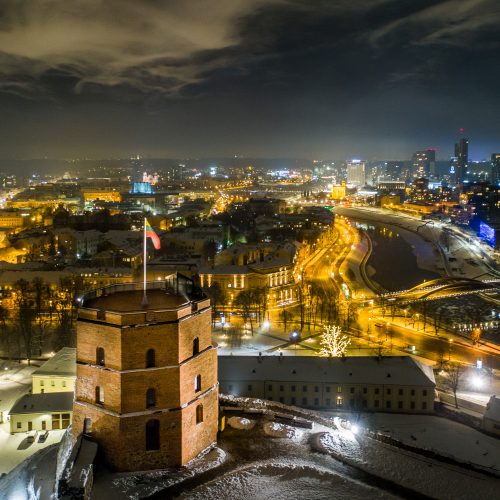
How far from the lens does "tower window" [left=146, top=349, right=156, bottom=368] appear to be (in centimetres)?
1161

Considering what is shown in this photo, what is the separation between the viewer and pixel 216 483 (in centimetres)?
1148

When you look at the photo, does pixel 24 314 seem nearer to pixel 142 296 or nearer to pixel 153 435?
pixel 142 296

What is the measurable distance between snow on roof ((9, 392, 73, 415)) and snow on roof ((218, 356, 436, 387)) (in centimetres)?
709

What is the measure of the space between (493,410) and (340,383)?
659cm

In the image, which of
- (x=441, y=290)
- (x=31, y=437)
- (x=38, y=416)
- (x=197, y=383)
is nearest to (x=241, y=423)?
(x=197, y=383)

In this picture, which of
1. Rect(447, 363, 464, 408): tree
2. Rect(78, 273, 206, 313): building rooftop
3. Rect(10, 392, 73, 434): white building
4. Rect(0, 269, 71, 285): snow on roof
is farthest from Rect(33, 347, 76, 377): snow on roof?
Rect(0, 269, 71, 285): snow on roof

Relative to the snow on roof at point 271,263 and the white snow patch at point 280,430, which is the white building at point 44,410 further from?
the snow on roof at point 271,263

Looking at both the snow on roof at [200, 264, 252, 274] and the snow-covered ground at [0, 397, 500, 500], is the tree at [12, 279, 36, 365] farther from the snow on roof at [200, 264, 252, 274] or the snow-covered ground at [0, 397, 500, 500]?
the snow-covered ground at [0, 397, 500, 500]

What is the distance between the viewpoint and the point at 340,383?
2472 cm

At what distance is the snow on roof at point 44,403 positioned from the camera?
878 inches

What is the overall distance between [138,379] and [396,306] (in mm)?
34285

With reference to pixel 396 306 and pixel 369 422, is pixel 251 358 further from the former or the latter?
pixel 396 306

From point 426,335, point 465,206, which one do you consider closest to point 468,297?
point 426,335

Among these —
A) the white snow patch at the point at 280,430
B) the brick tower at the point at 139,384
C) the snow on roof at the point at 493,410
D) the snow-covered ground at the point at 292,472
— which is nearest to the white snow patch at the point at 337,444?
the snow-covered ground at the point at 292,472
